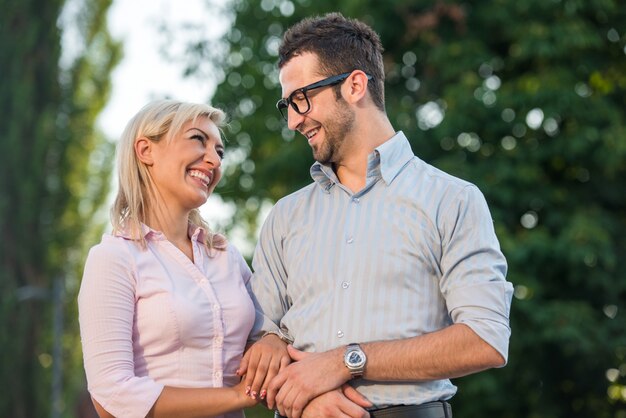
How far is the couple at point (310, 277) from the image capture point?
132 inches

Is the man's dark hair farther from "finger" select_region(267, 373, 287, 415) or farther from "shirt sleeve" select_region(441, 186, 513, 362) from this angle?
"finger" select_region(267, 373, 287, 415)

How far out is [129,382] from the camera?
347 centimetres

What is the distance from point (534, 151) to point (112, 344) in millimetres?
8538

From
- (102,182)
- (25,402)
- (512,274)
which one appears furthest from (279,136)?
(102,182)

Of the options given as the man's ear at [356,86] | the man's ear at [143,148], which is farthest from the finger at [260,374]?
the man's ear at [356,86]

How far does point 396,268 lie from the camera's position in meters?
3.44

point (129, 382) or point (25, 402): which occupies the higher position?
point (129, 382)

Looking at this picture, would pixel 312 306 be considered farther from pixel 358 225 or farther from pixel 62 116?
pixel 62 116

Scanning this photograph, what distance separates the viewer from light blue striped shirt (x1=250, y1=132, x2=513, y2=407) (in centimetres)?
335

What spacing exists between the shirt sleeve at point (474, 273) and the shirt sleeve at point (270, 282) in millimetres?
613

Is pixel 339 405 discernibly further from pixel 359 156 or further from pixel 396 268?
pixel 359 156

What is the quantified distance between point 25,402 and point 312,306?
2437cm

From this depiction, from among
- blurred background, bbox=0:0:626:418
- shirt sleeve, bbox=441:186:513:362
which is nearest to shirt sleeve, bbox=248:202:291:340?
shirt sleeve, bbox=441:186:513:362

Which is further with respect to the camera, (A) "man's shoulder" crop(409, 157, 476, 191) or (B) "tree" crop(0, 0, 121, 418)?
(B) "tree" crop(0, 0, 121, 418)
